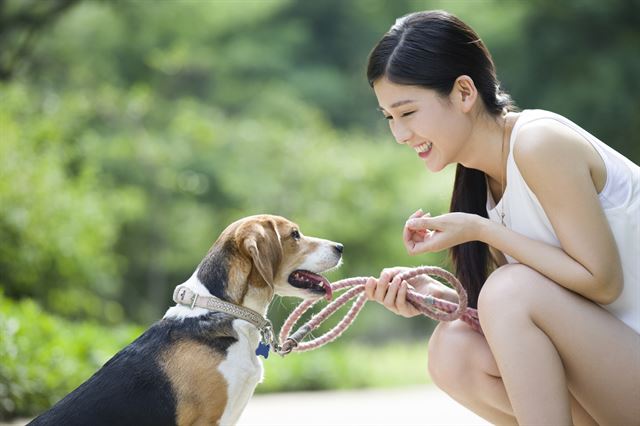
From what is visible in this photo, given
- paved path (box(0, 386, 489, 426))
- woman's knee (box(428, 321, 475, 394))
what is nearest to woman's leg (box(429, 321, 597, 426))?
woman's knee (box(428, 321, 475, 394))

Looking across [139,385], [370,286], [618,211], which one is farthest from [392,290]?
[139,385]

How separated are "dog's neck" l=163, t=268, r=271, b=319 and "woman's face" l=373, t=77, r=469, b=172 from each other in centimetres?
81

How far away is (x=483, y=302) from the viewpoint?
2.66m

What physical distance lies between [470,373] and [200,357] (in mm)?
949

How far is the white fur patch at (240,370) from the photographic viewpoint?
3.02 metres

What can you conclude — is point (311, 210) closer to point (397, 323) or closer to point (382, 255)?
point (382, 255)

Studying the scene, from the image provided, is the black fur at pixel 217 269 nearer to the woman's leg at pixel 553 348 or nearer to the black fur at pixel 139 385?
the black fur at pixel 139 385

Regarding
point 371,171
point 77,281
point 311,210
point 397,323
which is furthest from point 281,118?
point 77,281

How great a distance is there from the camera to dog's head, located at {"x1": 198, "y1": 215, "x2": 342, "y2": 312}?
10.4 ft

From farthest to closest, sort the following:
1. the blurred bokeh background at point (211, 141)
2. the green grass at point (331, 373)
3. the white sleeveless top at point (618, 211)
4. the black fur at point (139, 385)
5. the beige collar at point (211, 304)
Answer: the blurred bokeh background at point (211, 141) → the green grass at point (331, 373) → the beige collar at point (211, 304) → the black fur at point (139, 385) → the white sleeveless top at point (618, 211)

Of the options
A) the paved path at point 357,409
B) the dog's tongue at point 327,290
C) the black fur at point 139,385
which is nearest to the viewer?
the black fur at point 139,385

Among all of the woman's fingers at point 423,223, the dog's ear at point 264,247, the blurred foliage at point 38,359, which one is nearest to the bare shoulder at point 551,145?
the woman's fingers at point 423,223

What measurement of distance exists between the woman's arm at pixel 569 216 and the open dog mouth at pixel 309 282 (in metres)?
0.98

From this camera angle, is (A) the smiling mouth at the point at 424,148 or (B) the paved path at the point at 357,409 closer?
(A) the smiling mouth at the point at 424,148
